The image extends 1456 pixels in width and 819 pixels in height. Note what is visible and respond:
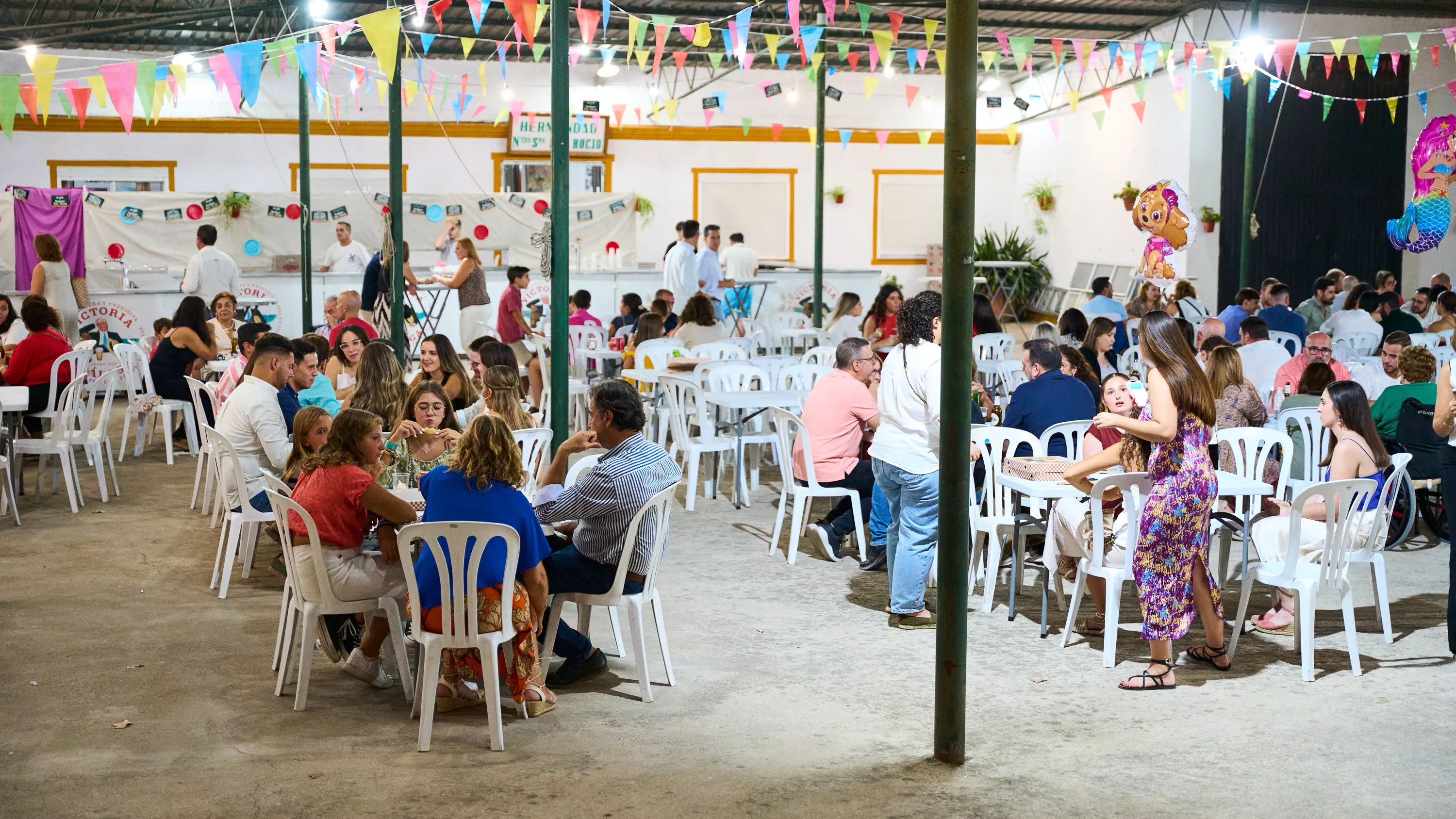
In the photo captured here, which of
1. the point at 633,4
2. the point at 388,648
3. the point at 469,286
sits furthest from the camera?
the point at 633,4

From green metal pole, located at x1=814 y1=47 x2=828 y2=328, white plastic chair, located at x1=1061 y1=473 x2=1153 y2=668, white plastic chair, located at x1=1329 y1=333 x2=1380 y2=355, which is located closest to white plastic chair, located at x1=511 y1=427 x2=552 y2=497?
white plastic chair, located at x1=1061 y1=473 x2=1153 y2=668

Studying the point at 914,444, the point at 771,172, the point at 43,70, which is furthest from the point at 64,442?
the point at 771,172

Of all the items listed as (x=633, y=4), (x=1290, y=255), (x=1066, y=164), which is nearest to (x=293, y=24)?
(x=633, y=4)

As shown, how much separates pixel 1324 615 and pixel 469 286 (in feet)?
24.1

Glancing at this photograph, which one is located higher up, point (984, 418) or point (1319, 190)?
point (1319, 190)

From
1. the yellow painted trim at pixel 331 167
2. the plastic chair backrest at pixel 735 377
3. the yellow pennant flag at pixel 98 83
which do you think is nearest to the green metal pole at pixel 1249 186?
the plastic chair backrest at pixel 735 377

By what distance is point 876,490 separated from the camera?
6184 mm

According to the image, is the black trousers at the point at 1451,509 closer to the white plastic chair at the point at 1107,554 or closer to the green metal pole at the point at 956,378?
the white plastic chair at the point at 1107,554

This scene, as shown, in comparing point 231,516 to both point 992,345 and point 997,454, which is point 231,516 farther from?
point 992,345

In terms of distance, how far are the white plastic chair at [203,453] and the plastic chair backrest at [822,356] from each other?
146 inches

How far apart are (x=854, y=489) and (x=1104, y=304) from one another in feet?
17.0

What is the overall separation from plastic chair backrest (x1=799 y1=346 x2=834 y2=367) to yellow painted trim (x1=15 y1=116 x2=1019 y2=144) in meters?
8.89

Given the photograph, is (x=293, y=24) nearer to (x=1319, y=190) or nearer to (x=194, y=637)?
(x=194, y=637)

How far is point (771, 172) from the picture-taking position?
20.7 meters
